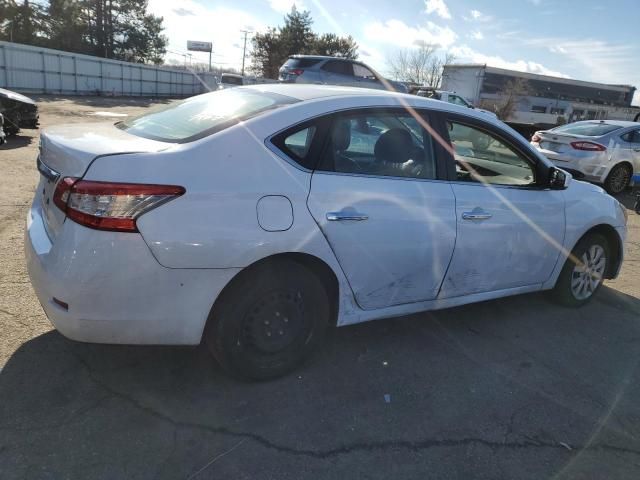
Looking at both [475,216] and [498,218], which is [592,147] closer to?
[498,218]

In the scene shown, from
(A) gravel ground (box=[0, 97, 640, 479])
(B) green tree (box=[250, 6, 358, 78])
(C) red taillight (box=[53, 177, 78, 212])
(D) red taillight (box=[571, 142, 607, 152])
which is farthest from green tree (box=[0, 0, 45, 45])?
(C) red taillight (box=[53, 177, 78, 212])

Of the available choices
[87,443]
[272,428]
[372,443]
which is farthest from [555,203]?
[87,443]

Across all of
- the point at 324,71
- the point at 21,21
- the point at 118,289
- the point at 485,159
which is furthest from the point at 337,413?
the point at 21,21

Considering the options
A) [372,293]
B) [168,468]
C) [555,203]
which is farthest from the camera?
[555,203]

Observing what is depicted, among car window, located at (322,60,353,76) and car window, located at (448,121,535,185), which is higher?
car window, located at (322,60,353,76)

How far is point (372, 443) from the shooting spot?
2.50 metres

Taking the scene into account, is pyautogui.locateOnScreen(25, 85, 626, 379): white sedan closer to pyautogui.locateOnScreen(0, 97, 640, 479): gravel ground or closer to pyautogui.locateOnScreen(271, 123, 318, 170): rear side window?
pyautogui.locateOnScreen(271, 123, 318, 170): rear side window

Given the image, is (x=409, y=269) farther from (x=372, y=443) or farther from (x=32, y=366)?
(x=32, y=366)

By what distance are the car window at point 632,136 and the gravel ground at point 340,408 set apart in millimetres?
8050

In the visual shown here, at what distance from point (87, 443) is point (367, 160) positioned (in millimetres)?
2131

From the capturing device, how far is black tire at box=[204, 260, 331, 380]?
2629 mm

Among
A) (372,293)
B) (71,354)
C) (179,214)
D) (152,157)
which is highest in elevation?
(152,157)

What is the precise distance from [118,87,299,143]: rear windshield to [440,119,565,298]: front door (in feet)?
Result: 4.39

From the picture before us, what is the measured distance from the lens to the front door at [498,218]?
11.0 feet
